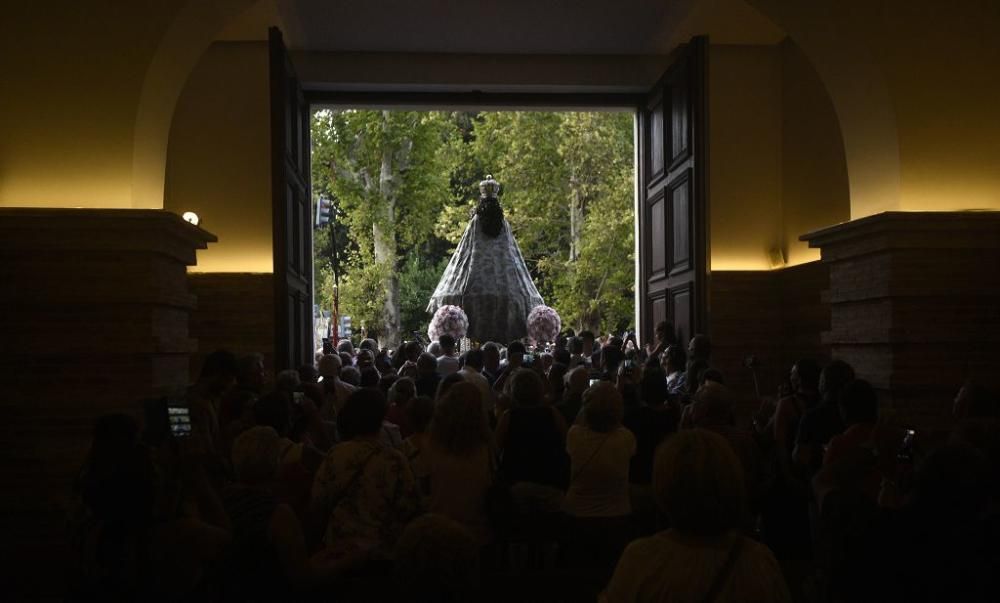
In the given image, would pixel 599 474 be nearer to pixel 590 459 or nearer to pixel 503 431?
pixel 590 459

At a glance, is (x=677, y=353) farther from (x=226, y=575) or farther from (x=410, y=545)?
(x=410, y=545)

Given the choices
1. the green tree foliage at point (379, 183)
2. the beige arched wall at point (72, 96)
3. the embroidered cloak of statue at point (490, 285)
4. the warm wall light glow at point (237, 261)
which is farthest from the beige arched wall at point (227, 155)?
the green tree foliage at point (379, 183)

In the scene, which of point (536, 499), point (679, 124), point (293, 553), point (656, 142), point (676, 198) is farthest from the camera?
point (656, 142)

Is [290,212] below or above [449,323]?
above

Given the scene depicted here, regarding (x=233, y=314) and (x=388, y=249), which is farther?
(x=388, y=249)

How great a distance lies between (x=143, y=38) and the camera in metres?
6.84

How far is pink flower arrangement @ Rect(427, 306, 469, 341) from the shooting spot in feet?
44.2

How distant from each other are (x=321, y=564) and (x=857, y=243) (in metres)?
5.00

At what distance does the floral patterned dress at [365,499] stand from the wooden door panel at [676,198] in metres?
6.49

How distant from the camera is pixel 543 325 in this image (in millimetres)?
13805

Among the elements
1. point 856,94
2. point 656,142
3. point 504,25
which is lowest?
point 856,94

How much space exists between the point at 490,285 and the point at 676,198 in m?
4.09

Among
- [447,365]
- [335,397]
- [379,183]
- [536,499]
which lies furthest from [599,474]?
[379,183]

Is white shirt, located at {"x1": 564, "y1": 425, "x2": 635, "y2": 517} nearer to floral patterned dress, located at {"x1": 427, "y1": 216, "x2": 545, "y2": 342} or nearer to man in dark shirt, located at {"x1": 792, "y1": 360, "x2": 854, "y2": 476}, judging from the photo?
man in dark shirt, located at {"x1": 792, "y1": 360, "x2": 854, "y2": 476}
